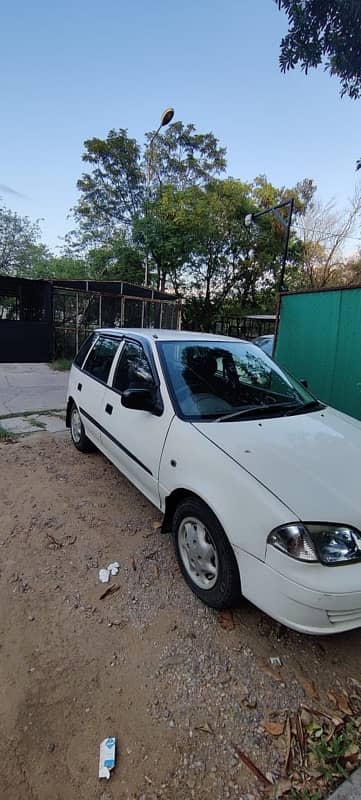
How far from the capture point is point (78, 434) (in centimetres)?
400

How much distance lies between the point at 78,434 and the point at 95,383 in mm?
922

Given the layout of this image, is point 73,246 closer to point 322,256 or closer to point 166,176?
point 166,176

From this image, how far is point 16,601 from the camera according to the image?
197 cm

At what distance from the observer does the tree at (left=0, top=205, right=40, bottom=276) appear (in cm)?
2200

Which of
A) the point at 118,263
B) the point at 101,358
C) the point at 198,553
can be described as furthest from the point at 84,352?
the point at 118,263

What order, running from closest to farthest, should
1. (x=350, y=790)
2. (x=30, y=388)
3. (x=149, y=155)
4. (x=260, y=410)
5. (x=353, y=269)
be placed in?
1. (x=350, y=790)
2. (x=260, y=410)
3. (x=30, y=388)
4. (x=149, y=155)
5. (x=353, y=269)

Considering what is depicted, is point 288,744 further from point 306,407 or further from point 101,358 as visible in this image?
point 101,358

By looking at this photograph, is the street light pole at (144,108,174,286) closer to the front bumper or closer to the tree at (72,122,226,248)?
the tree at (72,122,226,248)

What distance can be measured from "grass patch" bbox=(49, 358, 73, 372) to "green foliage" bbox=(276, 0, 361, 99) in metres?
8.57

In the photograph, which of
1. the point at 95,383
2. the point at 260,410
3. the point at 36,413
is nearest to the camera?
the point at 260,410

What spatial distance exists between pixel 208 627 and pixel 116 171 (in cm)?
2197

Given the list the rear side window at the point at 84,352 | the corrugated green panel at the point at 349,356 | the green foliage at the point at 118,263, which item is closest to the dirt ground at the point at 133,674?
the rear side window at the point at 84,352

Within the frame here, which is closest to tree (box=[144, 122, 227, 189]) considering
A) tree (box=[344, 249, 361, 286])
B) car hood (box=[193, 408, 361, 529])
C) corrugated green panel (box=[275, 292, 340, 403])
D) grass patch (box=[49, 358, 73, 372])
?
tree (box=[344, 249, 361, 286])

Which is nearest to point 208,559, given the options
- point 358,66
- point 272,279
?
point 358,66
